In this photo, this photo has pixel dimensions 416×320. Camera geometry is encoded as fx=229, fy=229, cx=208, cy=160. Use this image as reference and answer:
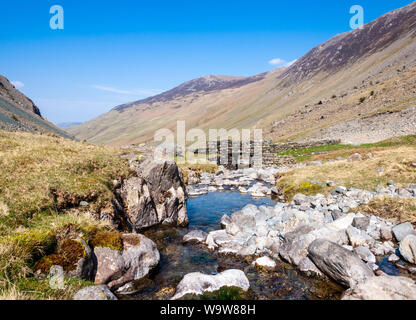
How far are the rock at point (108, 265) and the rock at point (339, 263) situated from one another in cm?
824

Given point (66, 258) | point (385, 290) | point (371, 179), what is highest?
point (371, 179)

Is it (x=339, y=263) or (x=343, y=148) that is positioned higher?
(x=343, y=148)

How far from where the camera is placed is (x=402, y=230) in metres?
11.8

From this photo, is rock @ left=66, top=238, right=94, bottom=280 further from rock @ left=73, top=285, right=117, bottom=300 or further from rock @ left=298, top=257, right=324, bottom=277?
rock @ left=298, top=257, right=324, bottom=277

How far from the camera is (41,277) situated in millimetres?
6680

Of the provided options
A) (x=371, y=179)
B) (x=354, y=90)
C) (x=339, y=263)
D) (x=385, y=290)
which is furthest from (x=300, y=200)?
(x=354, y=90)

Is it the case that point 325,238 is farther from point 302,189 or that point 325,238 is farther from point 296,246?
point 302,189

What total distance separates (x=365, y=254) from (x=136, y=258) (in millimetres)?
10393

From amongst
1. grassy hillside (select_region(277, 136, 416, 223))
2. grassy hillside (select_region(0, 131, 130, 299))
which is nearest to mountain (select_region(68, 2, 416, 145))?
grassy hillside (select_region(277, 136, 416, 223))

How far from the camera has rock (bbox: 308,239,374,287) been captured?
8.62 metres

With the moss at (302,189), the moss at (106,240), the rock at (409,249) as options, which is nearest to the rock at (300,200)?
the moss at (302,189)

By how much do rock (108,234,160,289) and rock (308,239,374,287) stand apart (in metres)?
7.21

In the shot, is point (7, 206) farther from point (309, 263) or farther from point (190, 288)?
point (309, 263)
